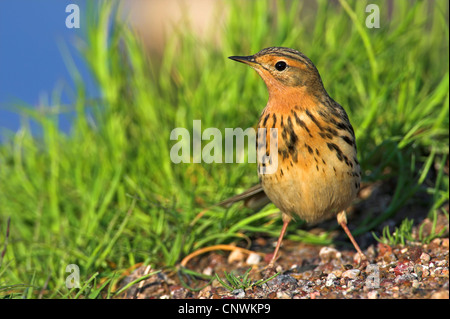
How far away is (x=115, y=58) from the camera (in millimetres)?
5559

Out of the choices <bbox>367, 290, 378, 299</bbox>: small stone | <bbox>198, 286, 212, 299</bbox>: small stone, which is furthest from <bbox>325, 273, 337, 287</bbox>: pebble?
<bbox>198, 286, 212, 299</bbox>: small stone

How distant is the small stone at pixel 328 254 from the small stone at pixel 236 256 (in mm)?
540

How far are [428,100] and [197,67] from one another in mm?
2226

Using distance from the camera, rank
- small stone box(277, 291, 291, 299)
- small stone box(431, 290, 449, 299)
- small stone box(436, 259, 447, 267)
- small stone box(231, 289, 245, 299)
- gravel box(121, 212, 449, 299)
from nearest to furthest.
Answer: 1. small stone box(431, 290, 449, 299)
2. gravel box(121, 212, 449, 299)
3. small stone box(277, 291, 291, 299)
4. small stone box(231, 289, 245, 299)
5. small stone box(436, 259, 447, 267)

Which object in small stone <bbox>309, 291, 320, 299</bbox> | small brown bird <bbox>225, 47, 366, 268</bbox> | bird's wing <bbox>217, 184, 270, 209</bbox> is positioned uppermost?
small brown bird <bbox>225, 47, 366, 268</bbox>

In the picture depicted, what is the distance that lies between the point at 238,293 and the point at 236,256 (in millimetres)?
1034

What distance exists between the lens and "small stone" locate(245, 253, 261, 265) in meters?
4.16

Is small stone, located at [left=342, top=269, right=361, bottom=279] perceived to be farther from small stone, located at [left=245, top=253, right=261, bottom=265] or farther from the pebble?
small stone, located at [left=245, top=253, right=261, bottom=265]

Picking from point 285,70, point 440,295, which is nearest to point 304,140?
point 285,70

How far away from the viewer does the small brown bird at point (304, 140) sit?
342 cm

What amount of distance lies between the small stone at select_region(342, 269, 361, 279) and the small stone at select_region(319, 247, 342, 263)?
0.55 m

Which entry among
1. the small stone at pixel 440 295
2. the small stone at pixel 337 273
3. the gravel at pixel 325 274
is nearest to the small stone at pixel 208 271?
the gravel at pixel 325 274

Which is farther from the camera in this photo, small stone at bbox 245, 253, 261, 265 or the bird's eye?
small stone at bbox 245, 253, 261, 265

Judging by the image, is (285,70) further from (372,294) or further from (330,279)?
(372,294)
